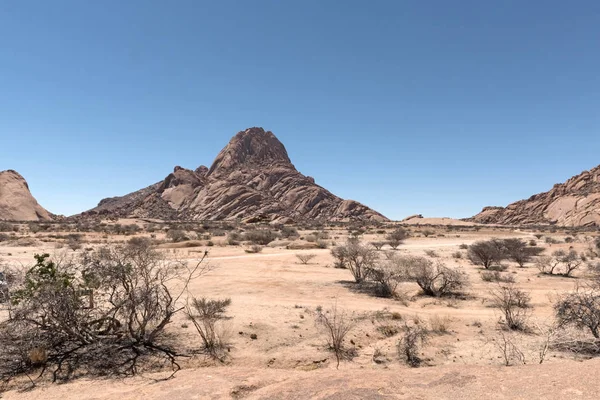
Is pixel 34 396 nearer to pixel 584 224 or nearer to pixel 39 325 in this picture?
pixel 39 325

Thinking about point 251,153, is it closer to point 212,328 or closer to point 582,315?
point 212,328

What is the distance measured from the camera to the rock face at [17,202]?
8425cm

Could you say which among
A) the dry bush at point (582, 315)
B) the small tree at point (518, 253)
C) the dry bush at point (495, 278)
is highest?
the small tree at point (518, 253)

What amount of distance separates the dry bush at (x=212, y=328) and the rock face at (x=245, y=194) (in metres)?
78.9

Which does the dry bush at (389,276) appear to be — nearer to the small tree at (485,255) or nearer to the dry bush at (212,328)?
the dry bush at (212,328)

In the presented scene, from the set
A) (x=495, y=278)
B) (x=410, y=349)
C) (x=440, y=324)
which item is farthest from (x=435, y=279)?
(x=410, y=349)

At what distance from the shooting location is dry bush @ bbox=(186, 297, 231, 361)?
8883 mm

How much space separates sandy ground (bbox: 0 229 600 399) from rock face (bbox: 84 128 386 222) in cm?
7632

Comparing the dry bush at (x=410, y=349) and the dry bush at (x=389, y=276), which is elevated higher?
the dry bush at (x=389, y=276)

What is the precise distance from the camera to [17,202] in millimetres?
87000

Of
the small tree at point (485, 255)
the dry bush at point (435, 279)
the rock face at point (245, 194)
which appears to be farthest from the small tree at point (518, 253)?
the rock face at point (245, 194)

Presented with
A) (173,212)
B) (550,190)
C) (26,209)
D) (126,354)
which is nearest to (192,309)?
(126,354)

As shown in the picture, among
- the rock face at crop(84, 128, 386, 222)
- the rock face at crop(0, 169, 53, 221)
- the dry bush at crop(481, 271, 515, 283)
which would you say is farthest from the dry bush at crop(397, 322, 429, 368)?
the rock face at crop(0, 169, 53, 221)

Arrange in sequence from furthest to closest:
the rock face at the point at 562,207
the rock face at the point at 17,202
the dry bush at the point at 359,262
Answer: the rock face at the point at 562,207 < the rock face at the point at 17,202 < the dry bush at the point at 359,262
